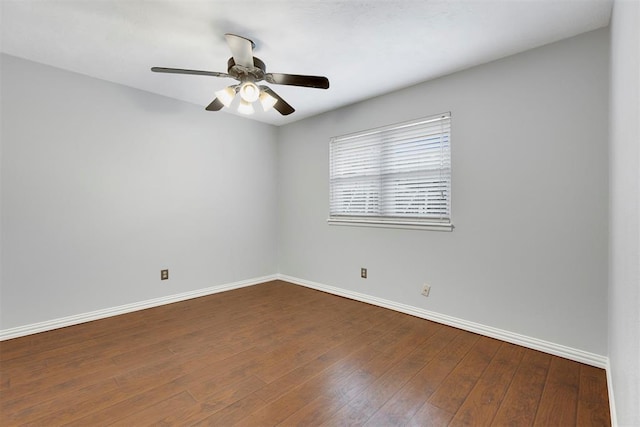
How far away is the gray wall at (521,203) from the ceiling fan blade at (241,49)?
65.8 inches

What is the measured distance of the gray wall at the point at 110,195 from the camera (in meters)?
2.44

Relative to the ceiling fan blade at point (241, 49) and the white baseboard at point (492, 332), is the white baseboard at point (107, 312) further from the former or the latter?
the ceiling fan blade at point (241, 49)

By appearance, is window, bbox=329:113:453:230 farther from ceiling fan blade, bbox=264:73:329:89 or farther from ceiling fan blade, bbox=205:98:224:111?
ceiling fan blade, bbox=205:98:224:111

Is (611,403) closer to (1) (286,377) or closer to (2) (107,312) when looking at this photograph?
(1) (286,377)

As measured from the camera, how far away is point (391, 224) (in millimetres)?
3107

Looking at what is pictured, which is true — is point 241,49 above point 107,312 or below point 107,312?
above

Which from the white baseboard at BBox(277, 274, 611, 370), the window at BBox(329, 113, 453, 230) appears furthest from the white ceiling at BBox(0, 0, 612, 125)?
the white baseboard at BBox(277, 274, 611, 370)

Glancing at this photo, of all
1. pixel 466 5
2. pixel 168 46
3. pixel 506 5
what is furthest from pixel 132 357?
pixel 506 5

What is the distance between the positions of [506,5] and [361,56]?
3.31 ft

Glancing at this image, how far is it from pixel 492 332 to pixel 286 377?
1750 millimetres

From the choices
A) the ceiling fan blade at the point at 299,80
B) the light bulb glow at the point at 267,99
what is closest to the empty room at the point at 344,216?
the light bulb glow at the point at 267,99

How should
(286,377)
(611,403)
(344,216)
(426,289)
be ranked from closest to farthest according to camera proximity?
1. (611,403)
2. (286,377)
3. (426,289)
4. (344,216)

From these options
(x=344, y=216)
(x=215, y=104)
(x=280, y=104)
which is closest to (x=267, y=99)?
(x=280, y=104)

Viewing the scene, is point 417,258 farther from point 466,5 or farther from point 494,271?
point 466,5
